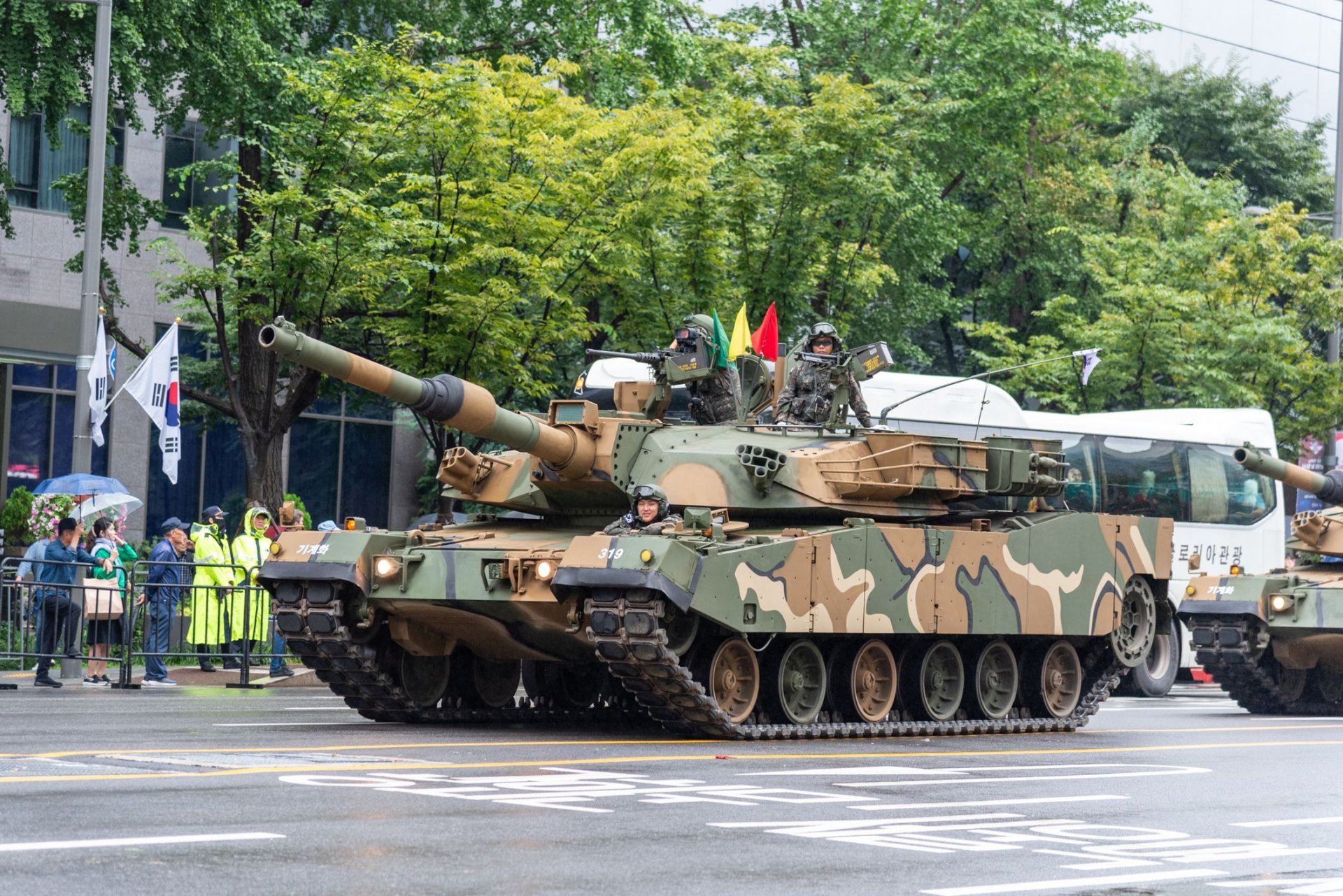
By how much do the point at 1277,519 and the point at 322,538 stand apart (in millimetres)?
17822

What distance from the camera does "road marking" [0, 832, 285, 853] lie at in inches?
309

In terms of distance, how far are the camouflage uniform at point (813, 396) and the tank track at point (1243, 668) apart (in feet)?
19.0

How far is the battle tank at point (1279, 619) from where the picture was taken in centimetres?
2108

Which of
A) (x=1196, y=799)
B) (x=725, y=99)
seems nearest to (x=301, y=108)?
(x=725, y=99)

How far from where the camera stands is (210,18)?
24.3m

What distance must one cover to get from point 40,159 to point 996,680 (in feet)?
67.2

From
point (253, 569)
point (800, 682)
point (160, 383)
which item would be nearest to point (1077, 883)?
point (800, 682)

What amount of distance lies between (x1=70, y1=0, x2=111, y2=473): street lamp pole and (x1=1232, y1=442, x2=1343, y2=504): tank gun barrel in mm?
12132

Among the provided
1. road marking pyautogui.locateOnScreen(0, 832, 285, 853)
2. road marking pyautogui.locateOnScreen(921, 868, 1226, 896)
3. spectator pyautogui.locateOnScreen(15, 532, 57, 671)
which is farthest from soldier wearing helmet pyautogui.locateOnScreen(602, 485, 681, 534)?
spectator pyautogui.locateOnScreen(15, 532, 57, 671)

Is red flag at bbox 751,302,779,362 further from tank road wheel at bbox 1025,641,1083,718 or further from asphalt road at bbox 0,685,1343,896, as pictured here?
asphalt road at bbox 0,685,1343,896

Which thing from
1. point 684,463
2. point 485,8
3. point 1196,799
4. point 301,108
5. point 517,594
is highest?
point 485,8

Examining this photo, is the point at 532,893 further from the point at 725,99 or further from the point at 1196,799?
the point at 725,99

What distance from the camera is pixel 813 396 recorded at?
696 inches

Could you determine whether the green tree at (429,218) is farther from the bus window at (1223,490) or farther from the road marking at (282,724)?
the road marking at (282,724)
